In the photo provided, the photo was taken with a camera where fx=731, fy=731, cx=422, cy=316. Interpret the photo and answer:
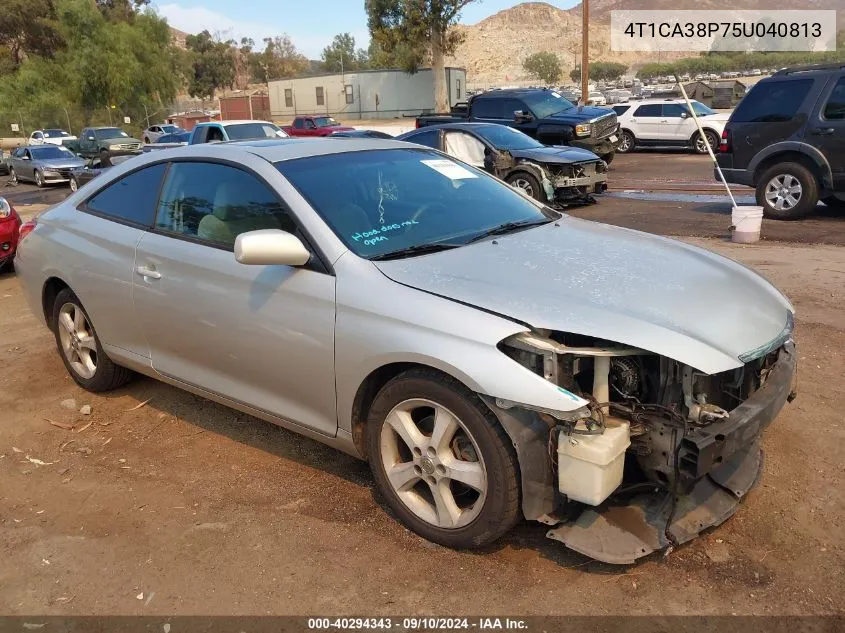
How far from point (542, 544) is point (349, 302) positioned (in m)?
1.30

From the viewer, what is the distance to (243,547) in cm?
316

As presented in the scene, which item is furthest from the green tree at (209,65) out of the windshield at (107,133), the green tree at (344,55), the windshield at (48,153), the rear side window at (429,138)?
the rear side window at (429,138)

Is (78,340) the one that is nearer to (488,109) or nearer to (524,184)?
(524,184)

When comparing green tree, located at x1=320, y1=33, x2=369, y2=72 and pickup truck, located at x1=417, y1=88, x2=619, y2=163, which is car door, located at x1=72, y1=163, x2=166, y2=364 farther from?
green tree, located at x1=320, y1=33, x2=369, y2=72

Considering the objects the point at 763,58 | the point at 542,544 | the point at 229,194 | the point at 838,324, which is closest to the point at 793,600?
the point at 542,544

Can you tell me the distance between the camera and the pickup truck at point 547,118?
16.3 metres

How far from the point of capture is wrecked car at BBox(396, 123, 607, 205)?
38.7 feet

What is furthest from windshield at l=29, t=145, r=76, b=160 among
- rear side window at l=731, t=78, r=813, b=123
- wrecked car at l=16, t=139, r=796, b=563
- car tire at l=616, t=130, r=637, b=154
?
wrecked car at l=16, t=139, r=796, b=563

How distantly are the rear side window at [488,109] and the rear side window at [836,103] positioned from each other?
833cm

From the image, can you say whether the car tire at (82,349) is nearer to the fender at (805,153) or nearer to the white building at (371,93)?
the fender at (805,153)

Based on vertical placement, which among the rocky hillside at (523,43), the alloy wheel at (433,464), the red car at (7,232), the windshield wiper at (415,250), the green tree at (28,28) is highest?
the rocky hillside at (523,43)

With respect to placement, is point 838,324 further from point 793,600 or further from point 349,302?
point 349,302

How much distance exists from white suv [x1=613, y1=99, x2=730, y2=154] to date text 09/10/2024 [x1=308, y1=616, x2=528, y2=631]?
20763 millimetres

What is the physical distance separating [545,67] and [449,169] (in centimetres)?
11182
